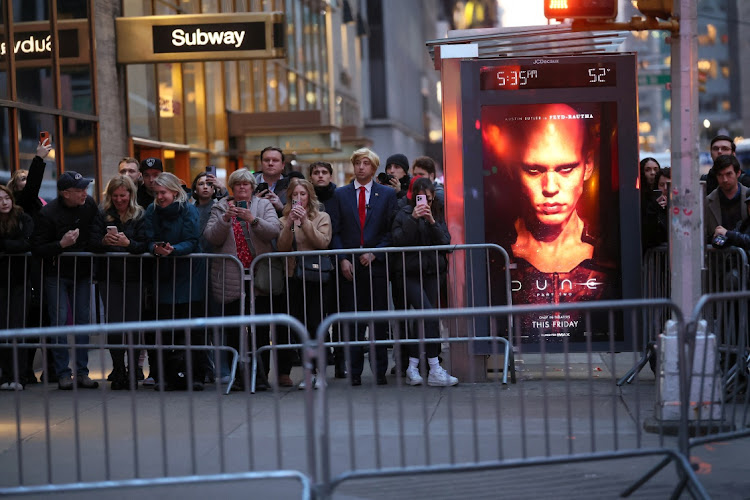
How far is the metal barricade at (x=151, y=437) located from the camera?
225 inches

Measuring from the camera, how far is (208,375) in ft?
35.1

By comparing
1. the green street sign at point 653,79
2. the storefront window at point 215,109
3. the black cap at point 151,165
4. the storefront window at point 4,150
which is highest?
the green street sign at point 653,79

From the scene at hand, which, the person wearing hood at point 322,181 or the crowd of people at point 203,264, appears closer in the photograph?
the crowd of people at point 203,264

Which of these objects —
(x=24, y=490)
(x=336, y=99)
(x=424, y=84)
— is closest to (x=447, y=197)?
(x=24, y=490)

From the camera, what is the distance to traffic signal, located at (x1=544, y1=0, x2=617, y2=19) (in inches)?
306

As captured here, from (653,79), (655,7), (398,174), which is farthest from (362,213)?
(653,79)

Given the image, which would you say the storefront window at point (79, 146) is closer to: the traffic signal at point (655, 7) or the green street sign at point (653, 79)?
the traffic signal at point (655, 7)

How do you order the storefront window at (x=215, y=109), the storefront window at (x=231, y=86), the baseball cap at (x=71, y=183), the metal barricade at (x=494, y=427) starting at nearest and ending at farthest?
the metal barricade at (x=494, y=427) → the baseball cap at (x=71, y=183) → the storefront window at (x=215, y=109) → the storefront window at (x=231, y=86)

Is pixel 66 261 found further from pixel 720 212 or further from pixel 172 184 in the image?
pixel 720 212

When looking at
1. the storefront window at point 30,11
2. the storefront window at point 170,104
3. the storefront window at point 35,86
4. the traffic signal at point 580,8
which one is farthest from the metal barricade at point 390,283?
the storefront window at point 170,104

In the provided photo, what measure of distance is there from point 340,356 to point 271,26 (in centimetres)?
603

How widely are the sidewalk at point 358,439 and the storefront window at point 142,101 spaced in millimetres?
7440

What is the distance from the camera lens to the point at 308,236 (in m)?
10.4

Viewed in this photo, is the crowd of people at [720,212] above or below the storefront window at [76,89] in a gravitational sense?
below
